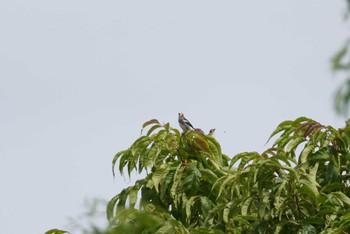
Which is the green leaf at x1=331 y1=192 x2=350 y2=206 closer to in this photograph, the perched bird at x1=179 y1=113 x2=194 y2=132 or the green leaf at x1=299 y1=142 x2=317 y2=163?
the green leaf at x1=299 y1=142 x2=317 y2=163

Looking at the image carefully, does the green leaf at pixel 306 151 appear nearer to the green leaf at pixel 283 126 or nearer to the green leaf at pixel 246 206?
the green leaf at pixel 283 126

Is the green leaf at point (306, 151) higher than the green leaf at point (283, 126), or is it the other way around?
the green leaf at point (283, 126)

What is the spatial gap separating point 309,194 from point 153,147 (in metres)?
1.78

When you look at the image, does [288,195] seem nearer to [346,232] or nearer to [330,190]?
[330,190]

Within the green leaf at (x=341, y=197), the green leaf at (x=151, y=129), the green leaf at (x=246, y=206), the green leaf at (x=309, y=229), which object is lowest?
the green leaf at (x=309, y=229)

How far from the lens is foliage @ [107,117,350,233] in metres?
6.12

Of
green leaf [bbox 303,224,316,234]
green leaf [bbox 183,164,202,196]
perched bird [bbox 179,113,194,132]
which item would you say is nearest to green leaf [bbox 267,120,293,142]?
green leaf [bbox 183,164,202,196]

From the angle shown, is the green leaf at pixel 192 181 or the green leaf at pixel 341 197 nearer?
the green leaf at pixel 341 197

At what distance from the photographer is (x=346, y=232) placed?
532 centimetres

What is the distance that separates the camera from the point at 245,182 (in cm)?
662

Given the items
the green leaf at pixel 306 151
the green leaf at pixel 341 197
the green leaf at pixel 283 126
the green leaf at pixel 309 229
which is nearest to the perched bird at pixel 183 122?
the green leaf at pixel 283 126

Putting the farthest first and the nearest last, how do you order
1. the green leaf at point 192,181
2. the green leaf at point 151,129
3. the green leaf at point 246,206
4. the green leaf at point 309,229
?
1. the green leaf at point 151,129
2. the green leaf at point 192,181
3. the green leaf at point 246,206
4. the green leaf at point 309,229

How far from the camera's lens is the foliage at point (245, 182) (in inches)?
241

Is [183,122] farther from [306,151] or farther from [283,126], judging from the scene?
[306,151]
